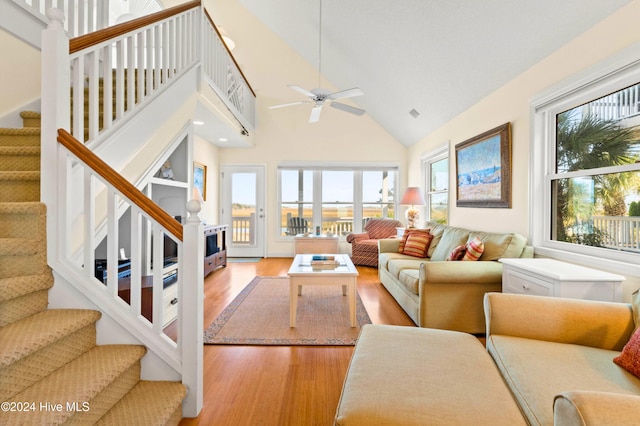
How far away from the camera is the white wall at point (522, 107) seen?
197 centimetres

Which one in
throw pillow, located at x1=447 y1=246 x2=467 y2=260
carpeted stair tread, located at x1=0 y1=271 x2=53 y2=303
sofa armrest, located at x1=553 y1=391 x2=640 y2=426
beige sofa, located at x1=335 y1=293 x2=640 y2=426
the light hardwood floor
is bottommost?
the light hardwood floor

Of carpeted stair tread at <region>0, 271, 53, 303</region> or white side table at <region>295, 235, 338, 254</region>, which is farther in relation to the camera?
white side table at <region>295, 235, 338, 254</region>

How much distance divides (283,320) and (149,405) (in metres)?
1.64

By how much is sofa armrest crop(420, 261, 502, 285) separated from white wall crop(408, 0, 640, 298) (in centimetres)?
67

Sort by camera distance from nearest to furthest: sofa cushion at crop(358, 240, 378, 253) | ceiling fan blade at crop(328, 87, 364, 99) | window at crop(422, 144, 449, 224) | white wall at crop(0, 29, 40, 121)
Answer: white wall at crop(0, 29, 40, 121), ceiling fan blade at crop(328, 87, 364, 99), window at crop(422, 144, 449, 224), sofa cushion at crop(358, 240, 378, 253)

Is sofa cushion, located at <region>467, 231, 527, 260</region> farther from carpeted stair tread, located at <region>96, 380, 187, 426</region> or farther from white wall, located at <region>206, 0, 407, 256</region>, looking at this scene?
white wall, located at <region>206, 0, 407, 256</region>

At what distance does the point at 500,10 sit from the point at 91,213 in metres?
3.12

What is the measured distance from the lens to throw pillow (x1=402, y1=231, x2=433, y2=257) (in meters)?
4.07

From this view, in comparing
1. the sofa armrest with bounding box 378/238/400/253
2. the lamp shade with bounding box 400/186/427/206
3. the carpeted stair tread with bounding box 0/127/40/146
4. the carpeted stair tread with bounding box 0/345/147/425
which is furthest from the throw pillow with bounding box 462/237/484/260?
Result: the carpeted stair tread with bounding box 0/127/40/146

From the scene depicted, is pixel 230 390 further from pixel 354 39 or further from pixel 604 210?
pixel 354 39

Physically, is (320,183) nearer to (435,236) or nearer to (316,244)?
(316,244)

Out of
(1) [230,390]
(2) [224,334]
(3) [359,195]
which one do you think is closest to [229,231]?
(3) [359,195]

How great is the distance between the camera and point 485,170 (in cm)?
356

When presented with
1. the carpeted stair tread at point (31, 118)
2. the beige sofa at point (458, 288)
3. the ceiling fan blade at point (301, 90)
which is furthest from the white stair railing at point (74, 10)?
the beige sofa at point (458, 288)
